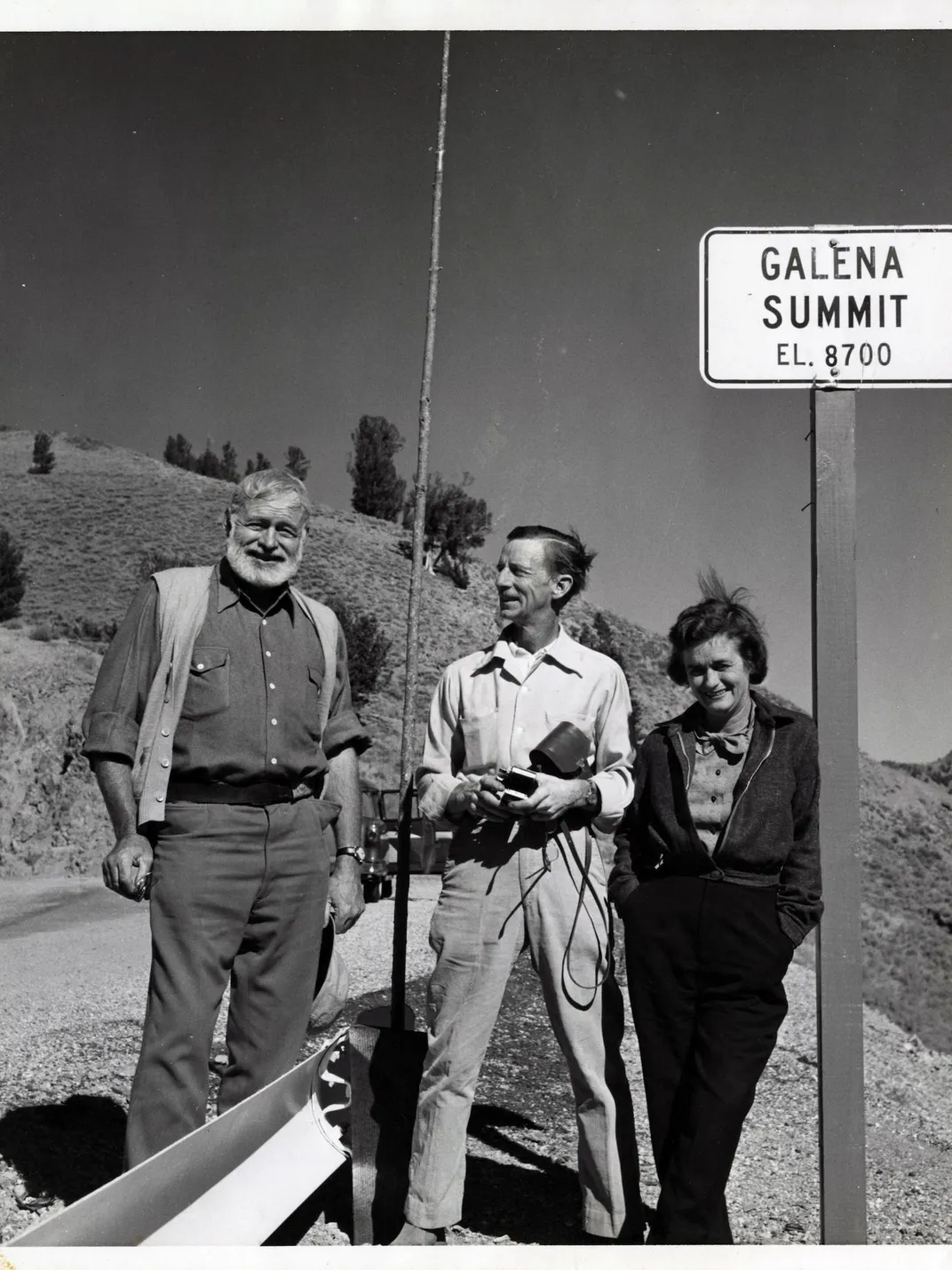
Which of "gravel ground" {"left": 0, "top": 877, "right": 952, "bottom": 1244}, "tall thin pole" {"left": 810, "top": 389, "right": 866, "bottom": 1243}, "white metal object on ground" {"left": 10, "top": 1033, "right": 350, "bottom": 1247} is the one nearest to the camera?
"white metal object on ground" {"left": 10, "top": 1033, "right": 350, "bottom": 1247}

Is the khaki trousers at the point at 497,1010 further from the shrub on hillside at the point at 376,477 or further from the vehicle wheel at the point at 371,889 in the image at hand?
the shrub on hillside at the point at 376,477

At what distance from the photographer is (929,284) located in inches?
114

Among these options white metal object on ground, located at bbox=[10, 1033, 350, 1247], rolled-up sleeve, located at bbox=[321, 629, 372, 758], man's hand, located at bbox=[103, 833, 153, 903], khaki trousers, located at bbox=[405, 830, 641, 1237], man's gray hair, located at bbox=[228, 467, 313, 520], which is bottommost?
white metal object on ground, located at bbox=[10, 1033, 350, 1247]

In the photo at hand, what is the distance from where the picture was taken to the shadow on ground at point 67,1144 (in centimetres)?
378

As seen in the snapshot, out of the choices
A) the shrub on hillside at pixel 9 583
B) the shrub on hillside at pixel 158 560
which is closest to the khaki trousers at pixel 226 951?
the shrub on hillside at pixel 9 583

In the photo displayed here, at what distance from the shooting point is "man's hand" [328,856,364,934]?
3.45 meters

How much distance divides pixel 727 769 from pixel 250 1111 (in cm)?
158

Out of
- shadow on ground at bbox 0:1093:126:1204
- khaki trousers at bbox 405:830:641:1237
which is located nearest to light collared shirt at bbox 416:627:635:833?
khaki trousers at bbox 405:830:641:1237

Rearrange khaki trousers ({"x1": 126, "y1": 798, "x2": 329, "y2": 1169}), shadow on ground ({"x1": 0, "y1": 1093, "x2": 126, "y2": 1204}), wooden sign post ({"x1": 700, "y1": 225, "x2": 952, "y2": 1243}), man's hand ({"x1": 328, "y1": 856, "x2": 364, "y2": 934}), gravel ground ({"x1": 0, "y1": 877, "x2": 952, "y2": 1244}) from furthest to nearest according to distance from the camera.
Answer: shadow on ground ({"x1": 0, "y1": 1093, "x2": 126, "y2": 1204}), gravel ground ({"x1": 0, "y1": 877, "x2": 952, "y2": 1244}), man's hand ({"x1": 328, "y1": 856, "x2": 364, "y2": 934}), khaki trousers ({"x1": 126, "y1": 798, "x2": 329, "y2": 1169}), wooden sign post ({"x1": 700, "y1": 225, "x2": 952, "y2": 1243})

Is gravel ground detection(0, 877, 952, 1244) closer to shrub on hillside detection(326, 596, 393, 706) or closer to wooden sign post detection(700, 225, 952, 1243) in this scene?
wooden sign post detection(700, 225, 952, 1243)

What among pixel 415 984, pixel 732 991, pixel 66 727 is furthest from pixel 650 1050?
pixel 66 727

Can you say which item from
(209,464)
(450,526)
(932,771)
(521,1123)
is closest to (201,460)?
(209,464)

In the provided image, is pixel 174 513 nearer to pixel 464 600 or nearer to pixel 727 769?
pixel 464 600

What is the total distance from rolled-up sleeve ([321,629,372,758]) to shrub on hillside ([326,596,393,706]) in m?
27.9
